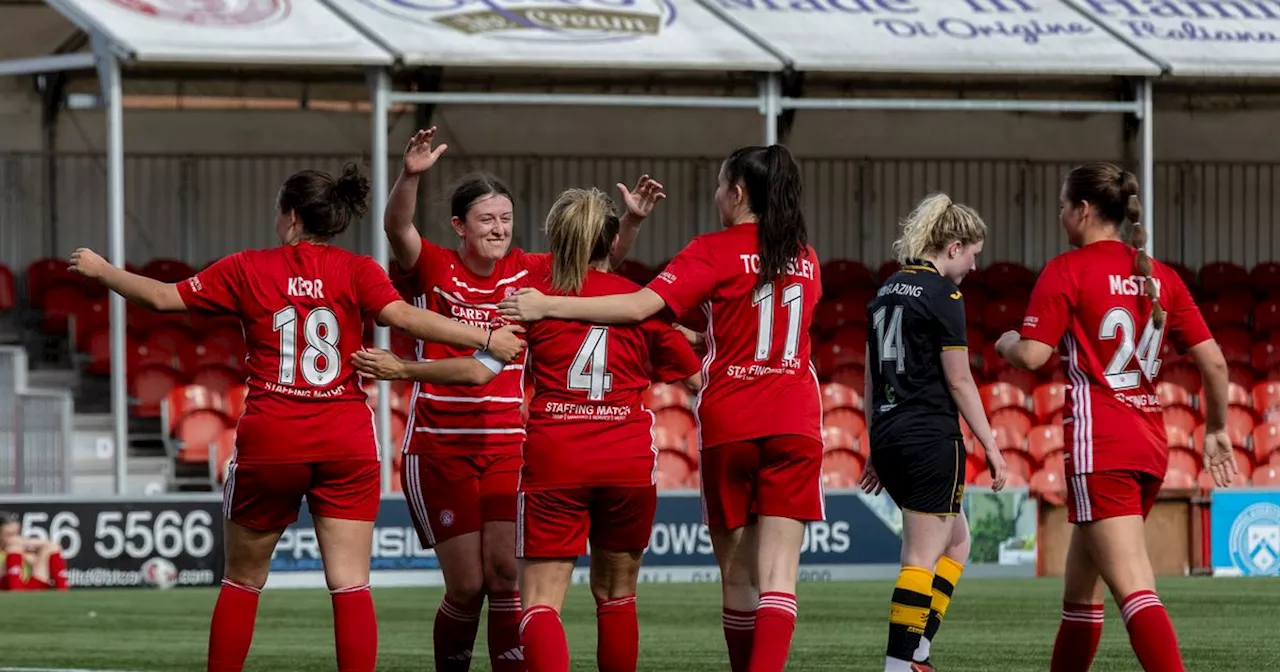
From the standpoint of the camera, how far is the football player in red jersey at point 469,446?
26.1ft

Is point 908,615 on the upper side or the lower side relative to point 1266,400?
lower

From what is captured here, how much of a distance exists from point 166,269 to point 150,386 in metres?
3.07

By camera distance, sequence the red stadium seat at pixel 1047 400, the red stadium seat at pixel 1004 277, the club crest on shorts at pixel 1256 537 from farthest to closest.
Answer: the red stadium seat at pixel 1004 277 < the red stadium seat at pixel 1047 400 < the club crest on shorts at pixel 1256 537

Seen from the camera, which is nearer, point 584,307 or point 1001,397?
point 584,307

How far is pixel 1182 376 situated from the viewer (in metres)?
22.3

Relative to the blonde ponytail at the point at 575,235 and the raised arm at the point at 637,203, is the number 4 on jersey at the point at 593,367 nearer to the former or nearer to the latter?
the blonde ponytail at the point at 575,235

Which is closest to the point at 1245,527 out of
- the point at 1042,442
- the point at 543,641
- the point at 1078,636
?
the point at 1042,442

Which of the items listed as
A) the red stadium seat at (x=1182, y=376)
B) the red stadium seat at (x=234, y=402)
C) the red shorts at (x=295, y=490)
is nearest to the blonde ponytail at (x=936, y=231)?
the red shorts at (x=295, y=490)

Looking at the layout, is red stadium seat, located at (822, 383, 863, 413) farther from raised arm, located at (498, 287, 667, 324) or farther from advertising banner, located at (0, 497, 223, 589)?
raised arm, located at (498, 287, 667, 324)

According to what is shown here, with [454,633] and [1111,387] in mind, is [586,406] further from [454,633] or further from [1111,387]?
[1111,387]

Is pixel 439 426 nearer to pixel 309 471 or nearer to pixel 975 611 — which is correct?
pixel 309 471

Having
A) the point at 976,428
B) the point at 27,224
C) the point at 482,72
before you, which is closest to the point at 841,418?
the point at 482,72

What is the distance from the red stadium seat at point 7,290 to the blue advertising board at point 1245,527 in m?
12.2

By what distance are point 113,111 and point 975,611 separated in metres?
8.01
